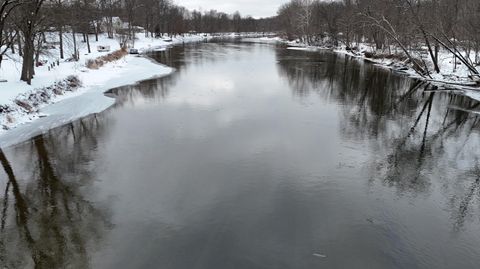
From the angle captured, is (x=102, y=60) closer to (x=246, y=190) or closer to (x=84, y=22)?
(x=84, y=22)

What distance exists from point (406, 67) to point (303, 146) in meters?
33.2

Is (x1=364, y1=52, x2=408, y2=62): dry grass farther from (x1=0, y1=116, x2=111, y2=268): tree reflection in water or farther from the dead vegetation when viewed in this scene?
(x1=0, y1=116, x2=111, y2=268): tree reflection in water

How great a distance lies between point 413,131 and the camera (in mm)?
19141

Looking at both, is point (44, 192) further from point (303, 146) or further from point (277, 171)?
point (303, 146)

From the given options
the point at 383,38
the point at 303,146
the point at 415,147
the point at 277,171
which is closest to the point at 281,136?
the point at 303,146

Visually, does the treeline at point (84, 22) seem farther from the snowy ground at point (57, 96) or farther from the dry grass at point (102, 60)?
the dry grass at point (102, 60)

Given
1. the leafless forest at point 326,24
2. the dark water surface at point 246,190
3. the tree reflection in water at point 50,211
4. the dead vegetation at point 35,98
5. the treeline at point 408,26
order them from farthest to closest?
the treeline at point 408,26
the leafless forest at point 326,24
the dead vegetation at point 35,98
the dark water surface at point 246,190
the tree reflection in water at point 50,211

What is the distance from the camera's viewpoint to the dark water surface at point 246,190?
897cm

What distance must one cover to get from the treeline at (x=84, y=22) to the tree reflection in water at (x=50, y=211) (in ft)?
33.9

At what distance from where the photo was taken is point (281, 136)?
1772 cm

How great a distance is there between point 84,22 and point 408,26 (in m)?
38.0

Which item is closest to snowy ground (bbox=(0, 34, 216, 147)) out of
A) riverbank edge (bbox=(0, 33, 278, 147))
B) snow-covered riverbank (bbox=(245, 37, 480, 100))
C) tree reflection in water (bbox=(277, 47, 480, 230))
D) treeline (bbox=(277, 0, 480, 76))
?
riverbank edge (bbox=(0, 33, 278, 147))

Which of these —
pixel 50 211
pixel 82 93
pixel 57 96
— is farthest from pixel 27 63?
pixel 50 211

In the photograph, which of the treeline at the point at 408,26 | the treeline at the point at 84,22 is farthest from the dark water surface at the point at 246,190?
the treeline at the point at 408,26
